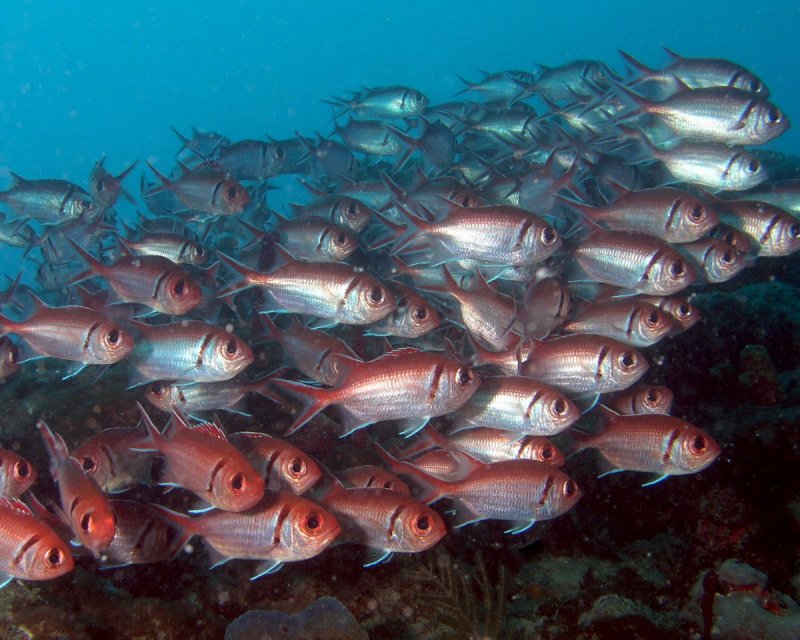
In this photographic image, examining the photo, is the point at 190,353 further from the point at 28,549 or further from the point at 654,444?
the point at 654,444

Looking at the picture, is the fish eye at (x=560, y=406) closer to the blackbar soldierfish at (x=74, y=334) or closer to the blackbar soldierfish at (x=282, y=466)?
the blackbar soldierfish at (x=282, y=466)

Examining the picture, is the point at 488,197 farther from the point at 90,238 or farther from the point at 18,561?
the point at 18,561

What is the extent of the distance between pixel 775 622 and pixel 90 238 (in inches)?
333

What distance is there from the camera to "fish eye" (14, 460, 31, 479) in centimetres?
354

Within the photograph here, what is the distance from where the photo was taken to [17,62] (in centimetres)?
15925

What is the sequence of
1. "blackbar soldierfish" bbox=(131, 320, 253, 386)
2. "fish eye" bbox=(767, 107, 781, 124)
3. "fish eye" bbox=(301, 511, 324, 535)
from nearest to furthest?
"fish eye" bbox=(301, 511, 324, 535)
"blackbar soldierfish" bbox=(131, 320, 253, 386)
"fish eye" bbox=(767, 107, 781, 124)

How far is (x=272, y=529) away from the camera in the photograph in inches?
139

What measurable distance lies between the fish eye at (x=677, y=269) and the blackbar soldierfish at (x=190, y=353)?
12.1ft

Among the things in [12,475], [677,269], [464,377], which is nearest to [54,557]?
[12,475]

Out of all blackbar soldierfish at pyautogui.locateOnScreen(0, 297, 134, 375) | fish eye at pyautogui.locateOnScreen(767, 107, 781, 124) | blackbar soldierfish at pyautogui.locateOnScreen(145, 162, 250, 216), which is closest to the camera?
blackbar soldierfish at pyautogui.locateOnScreen(0, 297, 134, 375)

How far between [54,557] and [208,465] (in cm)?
93

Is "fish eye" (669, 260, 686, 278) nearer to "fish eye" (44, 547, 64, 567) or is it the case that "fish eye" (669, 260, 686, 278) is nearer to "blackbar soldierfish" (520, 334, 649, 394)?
"blackbar soldierfish" (520, 334, 649, 394)

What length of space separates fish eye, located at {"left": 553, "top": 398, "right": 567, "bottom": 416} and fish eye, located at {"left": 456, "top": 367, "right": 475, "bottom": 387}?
2.36 ft

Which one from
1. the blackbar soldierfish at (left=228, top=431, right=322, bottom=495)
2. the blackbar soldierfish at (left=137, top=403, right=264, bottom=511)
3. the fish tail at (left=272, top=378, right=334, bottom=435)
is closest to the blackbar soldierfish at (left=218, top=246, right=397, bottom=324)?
the fish tail at (left=272, top=378, right=334, bottom=435)
